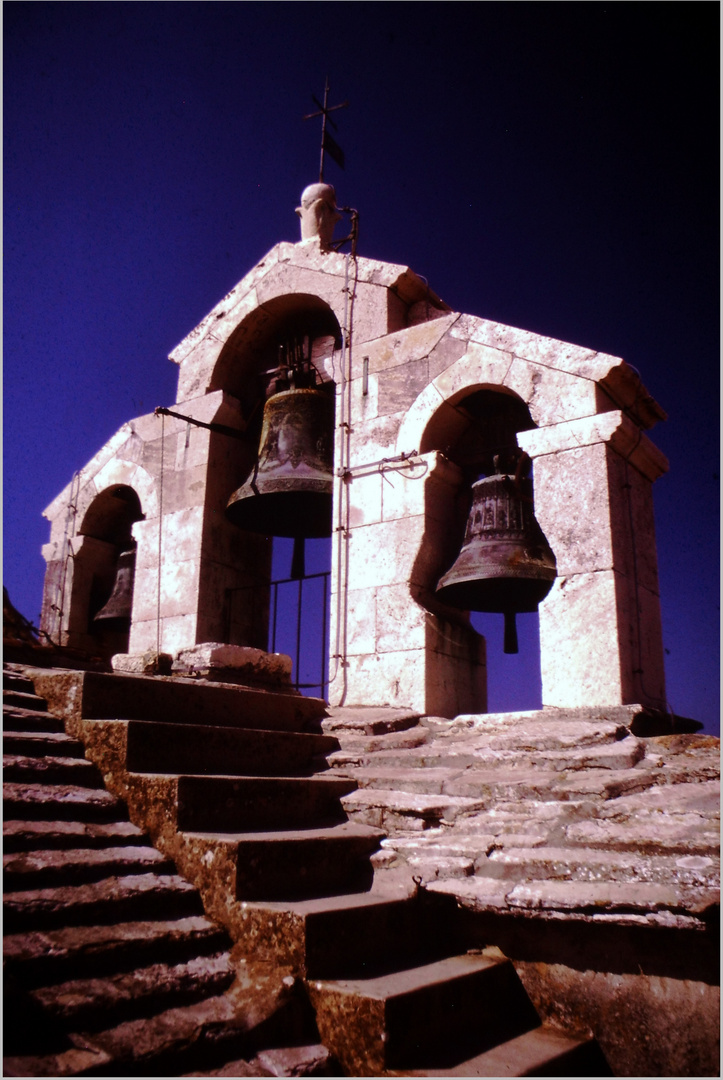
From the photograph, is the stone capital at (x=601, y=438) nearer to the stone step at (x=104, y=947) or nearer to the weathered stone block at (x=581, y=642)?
the weathered stone block at (x=581, y=642)

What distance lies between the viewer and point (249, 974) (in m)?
2.33

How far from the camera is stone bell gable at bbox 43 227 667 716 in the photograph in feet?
13.9

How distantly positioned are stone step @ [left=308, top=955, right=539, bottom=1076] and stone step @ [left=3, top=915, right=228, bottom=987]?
1.21ft

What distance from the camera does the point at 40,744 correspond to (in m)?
2.96

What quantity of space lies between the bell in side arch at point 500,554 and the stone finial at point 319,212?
275 cm

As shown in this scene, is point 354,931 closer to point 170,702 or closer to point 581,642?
point 170,702

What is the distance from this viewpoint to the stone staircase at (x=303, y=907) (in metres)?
2.19

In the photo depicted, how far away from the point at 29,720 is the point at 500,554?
8.34ft

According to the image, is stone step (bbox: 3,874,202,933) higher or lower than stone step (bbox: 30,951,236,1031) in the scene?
higher

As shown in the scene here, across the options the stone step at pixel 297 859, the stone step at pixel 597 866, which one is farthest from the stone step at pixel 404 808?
the stone step at pixel 597 866

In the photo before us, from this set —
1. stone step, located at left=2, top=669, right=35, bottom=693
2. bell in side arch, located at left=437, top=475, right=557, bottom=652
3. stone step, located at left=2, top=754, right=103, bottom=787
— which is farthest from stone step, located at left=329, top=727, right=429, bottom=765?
stone step, located at left=2, top=669, right=35, bottom=693

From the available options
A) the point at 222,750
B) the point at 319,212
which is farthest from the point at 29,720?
the point at 319,212

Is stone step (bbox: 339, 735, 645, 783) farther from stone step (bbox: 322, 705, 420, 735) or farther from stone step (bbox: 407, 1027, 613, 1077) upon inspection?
stone step (bbox: 407, 1027, 613, 1077)

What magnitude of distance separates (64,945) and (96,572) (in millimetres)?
5342
